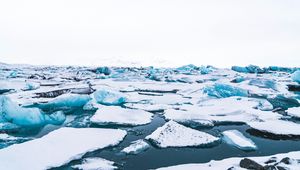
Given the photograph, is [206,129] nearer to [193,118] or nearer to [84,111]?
[193,118]

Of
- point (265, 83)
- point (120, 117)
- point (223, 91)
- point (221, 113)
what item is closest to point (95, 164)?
point (120, 117)

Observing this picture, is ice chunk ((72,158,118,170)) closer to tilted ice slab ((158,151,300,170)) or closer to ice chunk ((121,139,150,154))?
ice chunk ((121,139,150,154))

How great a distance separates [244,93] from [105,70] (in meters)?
13.4

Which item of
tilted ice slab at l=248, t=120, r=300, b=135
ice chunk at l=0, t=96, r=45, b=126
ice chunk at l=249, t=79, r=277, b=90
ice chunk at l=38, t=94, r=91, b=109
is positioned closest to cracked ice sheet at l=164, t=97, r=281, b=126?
tilted ice slab at l=248, t=120, r=300, b=135

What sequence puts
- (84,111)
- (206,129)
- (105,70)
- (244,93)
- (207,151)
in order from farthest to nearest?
1. (105,70)
2. (244,93)
3. (84,111)
4. (206,129)
5. (207,151)

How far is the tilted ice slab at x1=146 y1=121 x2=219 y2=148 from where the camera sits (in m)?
3.99

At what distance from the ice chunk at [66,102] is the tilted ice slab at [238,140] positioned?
11.5 ft

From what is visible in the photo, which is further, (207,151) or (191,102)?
(191,102)

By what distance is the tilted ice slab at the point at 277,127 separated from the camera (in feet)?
15.3

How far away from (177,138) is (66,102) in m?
3.47

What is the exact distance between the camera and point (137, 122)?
5.22m

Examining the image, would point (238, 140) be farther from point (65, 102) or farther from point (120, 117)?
point (65, 102)

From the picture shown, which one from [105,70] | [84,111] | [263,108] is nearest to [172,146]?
[84,111]

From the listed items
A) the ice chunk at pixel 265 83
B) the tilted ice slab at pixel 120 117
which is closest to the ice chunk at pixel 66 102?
the tilted ice slab at pixel 120 117
